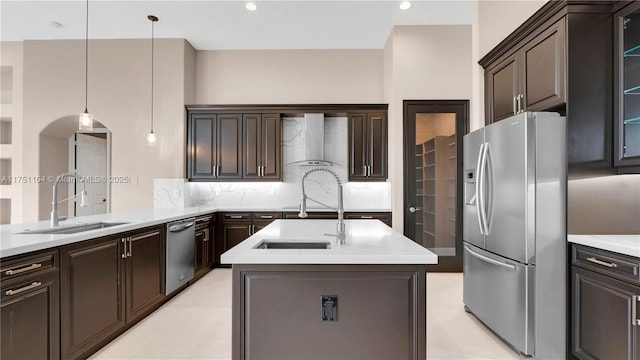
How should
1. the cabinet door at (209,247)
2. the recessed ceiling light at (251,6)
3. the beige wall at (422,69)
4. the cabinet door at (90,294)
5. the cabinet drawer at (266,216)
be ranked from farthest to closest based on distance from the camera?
the cabinet drawer at (266,216) < the beige wall at (422,69) < the cabinet door at (209,247) < the recessed ceiling light at (251,6) < the cabinet door at (90,294)

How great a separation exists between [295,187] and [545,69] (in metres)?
3.73

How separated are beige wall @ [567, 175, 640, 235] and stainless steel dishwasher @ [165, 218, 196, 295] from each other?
3639 millimetres

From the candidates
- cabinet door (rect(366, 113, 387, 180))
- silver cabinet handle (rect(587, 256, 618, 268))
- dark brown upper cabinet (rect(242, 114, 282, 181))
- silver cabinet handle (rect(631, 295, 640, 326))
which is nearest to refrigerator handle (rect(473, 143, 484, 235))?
silver cabinet handle (rect(587, 256, 618, 268))

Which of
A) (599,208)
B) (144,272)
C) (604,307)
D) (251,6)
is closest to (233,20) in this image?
(251,6)

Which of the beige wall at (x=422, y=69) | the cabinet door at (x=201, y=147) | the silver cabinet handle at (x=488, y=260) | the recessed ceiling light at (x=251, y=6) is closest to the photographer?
the silver cabinet handle at (x=488, y=260)

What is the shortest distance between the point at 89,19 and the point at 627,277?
6154 mm

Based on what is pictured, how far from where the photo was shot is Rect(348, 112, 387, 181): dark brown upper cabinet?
4887 mm

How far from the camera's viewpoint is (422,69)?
453cm

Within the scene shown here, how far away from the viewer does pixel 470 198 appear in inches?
114

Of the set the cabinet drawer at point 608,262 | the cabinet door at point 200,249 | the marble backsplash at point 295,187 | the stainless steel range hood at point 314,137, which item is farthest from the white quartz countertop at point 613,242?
the cabinet door at point 200,249

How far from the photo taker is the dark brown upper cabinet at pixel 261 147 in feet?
16.2

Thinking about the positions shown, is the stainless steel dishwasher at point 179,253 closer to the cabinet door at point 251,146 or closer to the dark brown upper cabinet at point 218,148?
the dark brown upper cabinet at point 218,148

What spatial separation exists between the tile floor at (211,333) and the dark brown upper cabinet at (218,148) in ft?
6.34

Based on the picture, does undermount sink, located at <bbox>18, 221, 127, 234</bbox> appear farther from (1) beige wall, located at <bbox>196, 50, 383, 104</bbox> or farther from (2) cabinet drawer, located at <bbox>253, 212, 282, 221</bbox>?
(1) beige wall, located at <bbox>196, 50, 383, 104</bbox>
